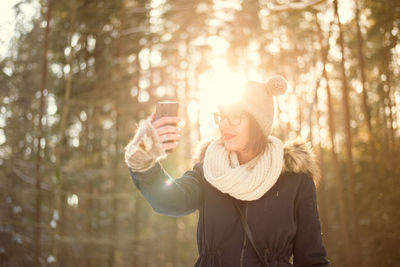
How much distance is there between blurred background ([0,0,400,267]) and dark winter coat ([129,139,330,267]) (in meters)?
2.45

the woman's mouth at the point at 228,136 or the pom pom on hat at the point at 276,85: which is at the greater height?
the pom pom on hat at the point at 276,85

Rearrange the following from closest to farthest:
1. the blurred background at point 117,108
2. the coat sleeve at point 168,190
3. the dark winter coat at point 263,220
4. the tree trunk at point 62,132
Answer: the coat sleeve at point 168,190 → the dark winter coat at point 263,220 → the tree trunk at point 62,132 → the blurred background at point 117,108

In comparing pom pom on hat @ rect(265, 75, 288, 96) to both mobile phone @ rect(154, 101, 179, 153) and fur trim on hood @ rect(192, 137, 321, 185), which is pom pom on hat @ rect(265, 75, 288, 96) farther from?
mobile phone @ rect(154, 101, 179, 153)

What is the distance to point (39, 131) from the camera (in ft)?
24.3

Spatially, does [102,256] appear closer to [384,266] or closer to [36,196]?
[36,196]

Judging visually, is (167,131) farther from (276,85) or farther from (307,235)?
(307,235)

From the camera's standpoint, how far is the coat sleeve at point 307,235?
217 centimetres

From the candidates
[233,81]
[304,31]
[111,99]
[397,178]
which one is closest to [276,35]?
[304,31]

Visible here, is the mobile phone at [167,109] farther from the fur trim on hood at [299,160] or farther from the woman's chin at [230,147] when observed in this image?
the fur trim on hood at [299,160]

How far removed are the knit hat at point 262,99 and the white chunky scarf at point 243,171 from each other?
0.19m

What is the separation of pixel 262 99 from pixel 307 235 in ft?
2.97

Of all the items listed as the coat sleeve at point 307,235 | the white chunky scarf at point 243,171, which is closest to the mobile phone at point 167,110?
the white chunky scarf at point 243,171

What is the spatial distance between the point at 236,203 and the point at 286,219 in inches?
12.5

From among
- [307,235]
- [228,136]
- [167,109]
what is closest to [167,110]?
[167,109]
